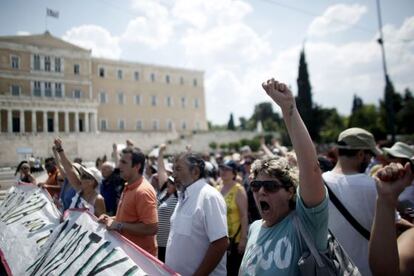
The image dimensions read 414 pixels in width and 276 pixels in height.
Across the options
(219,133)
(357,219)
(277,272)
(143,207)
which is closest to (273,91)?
(277,272)

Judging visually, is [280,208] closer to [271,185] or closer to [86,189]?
[271,185]

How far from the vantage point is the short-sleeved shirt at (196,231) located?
2646 mm

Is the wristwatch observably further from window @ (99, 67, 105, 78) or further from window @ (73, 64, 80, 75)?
window @ (99, 67, 105, 78)

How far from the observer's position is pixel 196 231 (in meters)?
2.68

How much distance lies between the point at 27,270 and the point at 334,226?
3.14 metres

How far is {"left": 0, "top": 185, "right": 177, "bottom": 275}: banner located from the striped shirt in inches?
45.8

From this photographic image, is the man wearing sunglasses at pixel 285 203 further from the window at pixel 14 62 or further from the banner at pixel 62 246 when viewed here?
the window at pixel 14 62

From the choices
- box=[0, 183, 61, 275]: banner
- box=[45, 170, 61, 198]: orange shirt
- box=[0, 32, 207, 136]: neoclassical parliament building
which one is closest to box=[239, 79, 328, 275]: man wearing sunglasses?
box=[0, 183, 61, 275]: banner

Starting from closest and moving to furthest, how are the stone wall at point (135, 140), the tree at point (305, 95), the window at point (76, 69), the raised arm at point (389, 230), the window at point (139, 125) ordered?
the raised arm at point (389, 230), the stone wall at point (135, 140), the window at point (76, 69), the tree at point (305, 95), the window at point (139, 125)

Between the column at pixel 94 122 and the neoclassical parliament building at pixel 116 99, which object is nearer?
the neoclassical parliament building at pixel 116 99

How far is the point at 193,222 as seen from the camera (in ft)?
8.86

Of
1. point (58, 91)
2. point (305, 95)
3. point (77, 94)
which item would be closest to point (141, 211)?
point (305, 95)

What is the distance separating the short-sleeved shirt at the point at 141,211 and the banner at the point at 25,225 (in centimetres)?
131

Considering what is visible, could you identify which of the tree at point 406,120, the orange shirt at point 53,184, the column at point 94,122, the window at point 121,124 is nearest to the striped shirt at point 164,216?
the orange shirt at point 53,184
